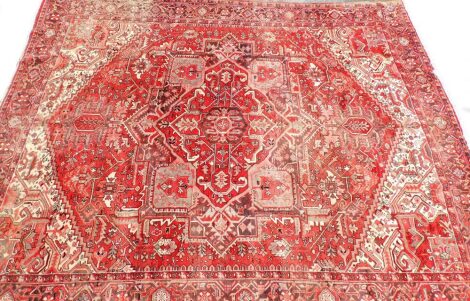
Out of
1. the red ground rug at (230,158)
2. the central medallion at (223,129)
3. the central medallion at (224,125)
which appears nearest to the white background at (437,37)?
the red ground rug at (230,158)

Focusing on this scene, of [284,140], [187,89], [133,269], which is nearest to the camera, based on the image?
[133,269]

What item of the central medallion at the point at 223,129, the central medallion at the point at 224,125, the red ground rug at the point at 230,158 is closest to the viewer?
the red ground rug at the point at 230,158

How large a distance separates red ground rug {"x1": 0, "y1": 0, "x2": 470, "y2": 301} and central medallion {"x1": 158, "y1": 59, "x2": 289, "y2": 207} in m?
0.01

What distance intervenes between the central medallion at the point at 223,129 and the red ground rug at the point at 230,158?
1 cm

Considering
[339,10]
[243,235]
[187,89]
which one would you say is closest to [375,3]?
[339,10]

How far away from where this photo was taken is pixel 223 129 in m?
2.45

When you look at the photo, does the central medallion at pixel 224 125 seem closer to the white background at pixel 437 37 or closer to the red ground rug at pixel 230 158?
the red ground rug at pixel 230 158

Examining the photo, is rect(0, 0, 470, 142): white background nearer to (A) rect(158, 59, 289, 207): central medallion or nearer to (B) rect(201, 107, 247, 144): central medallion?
(A) rect(158, 59, 289, 207): central medallion

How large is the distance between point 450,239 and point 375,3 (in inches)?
84.3

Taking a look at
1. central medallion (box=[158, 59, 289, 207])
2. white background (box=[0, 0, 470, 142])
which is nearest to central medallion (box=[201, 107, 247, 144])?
central medallion (box=[158, 59, 289, 207])

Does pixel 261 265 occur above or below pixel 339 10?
below

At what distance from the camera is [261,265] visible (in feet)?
6.47

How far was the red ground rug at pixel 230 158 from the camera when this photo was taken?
194 centimetres

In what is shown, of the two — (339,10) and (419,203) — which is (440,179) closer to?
(419,203)
